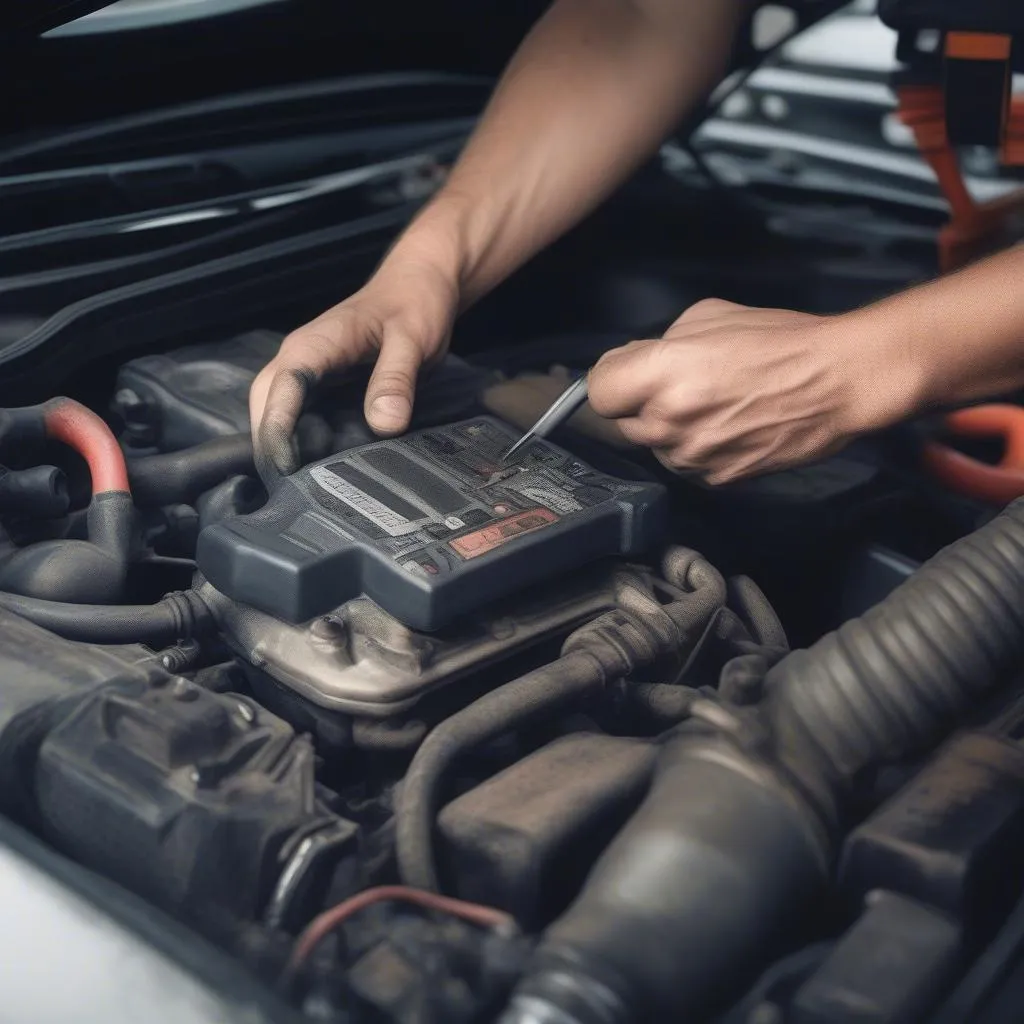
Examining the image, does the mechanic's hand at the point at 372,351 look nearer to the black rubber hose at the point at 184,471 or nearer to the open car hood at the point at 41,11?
the black rubber hose at the point at 184,471

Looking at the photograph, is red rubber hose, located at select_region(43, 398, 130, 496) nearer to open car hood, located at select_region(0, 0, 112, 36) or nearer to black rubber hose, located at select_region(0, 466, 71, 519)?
black rubber hose, located at select_region(0, 466, 71, 519)

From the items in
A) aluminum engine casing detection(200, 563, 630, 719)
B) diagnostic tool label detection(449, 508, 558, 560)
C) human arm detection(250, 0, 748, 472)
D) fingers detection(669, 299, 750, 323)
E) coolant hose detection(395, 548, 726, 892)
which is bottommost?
coolant hose detection(395, 548, 726, 892)

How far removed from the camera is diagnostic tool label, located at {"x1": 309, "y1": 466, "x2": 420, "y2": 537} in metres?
0.97

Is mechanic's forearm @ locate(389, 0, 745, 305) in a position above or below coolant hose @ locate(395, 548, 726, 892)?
above

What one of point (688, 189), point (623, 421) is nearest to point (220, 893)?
point (623, 421)

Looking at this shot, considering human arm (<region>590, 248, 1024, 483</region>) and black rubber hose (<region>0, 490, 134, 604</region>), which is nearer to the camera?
black rubber hose (<region>0, 490, 134, 604</region>)

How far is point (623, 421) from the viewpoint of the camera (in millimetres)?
1199

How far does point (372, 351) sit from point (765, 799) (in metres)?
0.68

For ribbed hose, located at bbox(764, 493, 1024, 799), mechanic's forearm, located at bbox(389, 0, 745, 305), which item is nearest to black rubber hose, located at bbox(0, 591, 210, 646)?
ribbed hose, located at bbox(764, 493, 1024, 799)

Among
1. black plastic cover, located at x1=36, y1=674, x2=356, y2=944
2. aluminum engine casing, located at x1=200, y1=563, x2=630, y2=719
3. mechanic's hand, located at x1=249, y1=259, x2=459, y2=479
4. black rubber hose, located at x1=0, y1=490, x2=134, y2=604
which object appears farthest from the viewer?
mechanic's hand, located at x1=249, y1=259, x2=459, y2=479

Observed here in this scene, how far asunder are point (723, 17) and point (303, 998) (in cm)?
142

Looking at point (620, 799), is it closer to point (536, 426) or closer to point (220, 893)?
point (220, 893)

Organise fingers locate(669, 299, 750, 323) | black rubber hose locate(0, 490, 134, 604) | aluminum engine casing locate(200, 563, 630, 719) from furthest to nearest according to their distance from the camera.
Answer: fingers locate(669, 299, 750, 323)
black rubber hose locate(0, 490, 134, 604)
aluminum engine casing locate(200, 563, 630, 719)

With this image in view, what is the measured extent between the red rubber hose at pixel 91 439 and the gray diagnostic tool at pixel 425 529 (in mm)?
175
